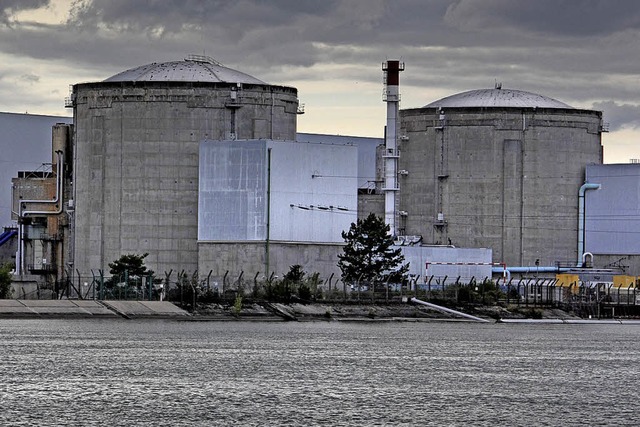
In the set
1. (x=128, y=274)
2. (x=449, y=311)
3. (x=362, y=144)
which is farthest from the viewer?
(x=362, y=144)

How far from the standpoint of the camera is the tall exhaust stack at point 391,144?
13475 centimetres

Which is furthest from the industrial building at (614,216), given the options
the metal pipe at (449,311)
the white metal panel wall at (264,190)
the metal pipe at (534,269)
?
the white metal panel wall at (264,190)

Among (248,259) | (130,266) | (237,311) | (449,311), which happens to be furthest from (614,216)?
(130,266)

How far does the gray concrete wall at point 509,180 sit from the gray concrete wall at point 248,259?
75.9ft

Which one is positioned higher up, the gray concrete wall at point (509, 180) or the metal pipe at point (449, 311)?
the gray concrete wall at point (509, 180)

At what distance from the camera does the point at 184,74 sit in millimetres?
129625

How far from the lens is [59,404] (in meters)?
48.7

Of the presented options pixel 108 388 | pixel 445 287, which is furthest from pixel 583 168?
pixel 108 388

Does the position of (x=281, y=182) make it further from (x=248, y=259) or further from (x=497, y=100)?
(x=497, y=100)

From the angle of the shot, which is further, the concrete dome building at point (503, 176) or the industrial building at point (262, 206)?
the concrete dome building at point (503, 176)

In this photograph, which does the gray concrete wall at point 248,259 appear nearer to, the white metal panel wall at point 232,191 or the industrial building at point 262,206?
the industrial building at point 262,206

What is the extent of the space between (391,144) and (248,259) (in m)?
20.2

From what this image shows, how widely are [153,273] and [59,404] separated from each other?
7717 cm

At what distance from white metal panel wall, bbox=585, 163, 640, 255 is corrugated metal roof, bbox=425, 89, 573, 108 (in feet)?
25.0
